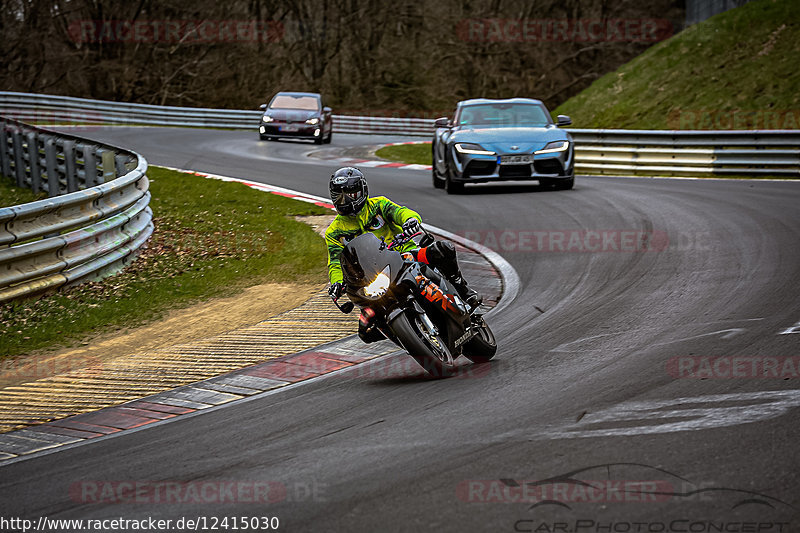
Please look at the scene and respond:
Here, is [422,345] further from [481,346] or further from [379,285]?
[481,346]

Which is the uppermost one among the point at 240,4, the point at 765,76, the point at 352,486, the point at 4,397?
the point at 240,4

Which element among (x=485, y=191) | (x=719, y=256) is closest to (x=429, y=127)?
(x=485, y=191)

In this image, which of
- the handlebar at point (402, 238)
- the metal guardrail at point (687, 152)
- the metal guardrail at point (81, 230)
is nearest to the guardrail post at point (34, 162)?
the metal guardrail at point (81, 230)

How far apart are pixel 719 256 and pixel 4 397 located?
7.24 meters

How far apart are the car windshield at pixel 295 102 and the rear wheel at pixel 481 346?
79.5 ft

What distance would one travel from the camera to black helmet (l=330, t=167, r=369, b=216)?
6949 millimetres

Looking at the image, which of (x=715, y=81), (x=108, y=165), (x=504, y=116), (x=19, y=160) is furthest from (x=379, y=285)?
(x=715, y=81)

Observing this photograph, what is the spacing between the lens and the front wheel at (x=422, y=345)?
21.4 ft

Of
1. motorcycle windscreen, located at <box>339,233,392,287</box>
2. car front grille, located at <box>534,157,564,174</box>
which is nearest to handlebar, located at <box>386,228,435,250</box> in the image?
motorcycle windscreen, located at <box>339,233,392,287</box>

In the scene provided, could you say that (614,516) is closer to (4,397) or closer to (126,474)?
(126,474)

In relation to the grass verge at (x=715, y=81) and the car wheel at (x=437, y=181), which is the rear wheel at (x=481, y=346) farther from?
the grass verge at (x=715, y=81)

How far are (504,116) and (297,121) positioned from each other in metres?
13.7

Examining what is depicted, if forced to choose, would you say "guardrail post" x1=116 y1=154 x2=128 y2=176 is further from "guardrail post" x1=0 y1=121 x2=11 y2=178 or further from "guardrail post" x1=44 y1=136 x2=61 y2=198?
"guardrail post" x1=0 y1=121 x2=11 y2=178

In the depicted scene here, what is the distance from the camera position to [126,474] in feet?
17.1
